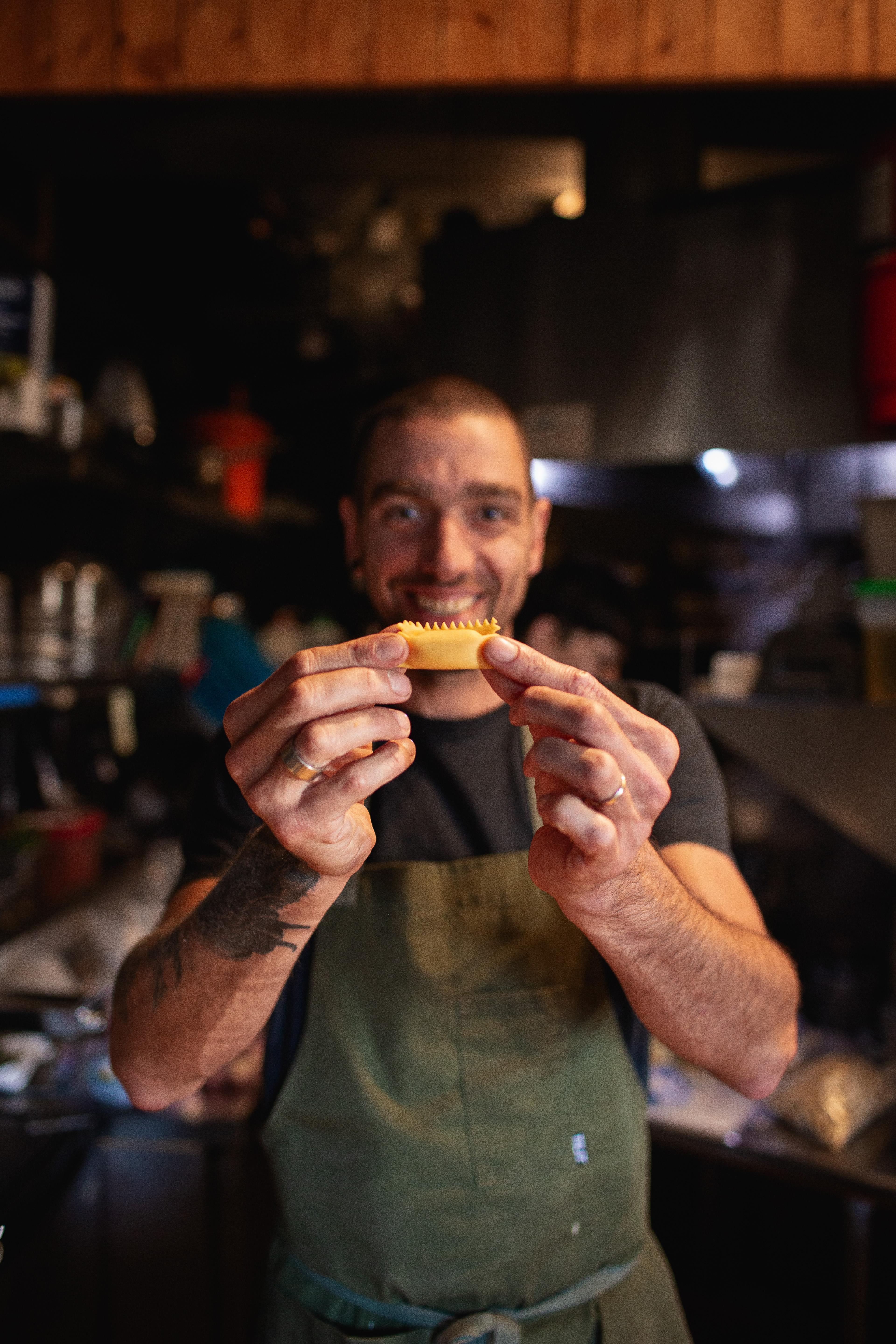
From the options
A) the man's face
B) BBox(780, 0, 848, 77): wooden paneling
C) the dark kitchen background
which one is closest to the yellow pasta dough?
the man's face

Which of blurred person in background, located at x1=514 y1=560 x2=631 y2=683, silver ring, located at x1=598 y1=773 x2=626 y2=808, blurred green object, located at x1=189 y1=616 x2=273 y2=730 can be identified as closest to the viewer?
silver ring, located at x1=598 y1=773 x2=626 y2=808

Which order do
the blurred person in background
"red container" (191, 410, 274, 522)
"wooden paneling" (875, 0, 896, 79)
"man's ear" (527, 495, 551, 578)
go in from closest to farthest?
"man's ear" (527, 495, 551, 578) < "wooden paneling" (875, 0, 896, 79) < the blurred person in background < "red container" (191, 410, 274, 522)

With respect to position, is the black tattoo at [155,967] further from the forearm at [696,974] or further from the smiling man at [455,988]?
the forearm at [696,974]

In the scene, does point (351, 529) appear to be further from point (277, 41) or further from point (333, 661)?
point (277, 41)

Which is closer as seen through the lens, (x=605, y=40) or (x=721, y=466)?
(x=605, y=40)

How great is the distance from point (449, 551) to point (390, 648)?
453 millimetres

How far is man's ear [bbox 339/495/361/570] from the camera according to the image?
1294 millimetres

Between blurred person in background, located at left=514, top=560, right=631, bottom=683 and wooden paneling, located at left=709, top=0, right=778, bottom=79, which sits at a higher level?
wooden paneling, located at left=709, top=0, right=778, bottom=79

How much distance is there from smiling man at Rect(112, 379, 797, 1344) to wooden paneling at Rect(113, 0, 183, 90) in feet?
3.55

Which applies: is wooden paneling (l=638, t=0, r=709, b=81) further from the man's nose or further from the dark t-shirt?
the dark t-shirt

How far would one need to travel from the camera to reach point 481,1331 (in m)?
1.05

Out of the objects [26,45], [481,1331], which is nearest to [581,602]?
[481,1331]

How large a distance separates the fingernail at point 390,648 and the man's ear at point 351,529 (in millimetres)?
536

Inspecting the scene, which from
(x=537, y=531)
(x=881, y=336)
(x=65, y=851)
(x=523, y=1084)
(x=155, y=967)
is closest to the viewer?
(x=155, y=967)
